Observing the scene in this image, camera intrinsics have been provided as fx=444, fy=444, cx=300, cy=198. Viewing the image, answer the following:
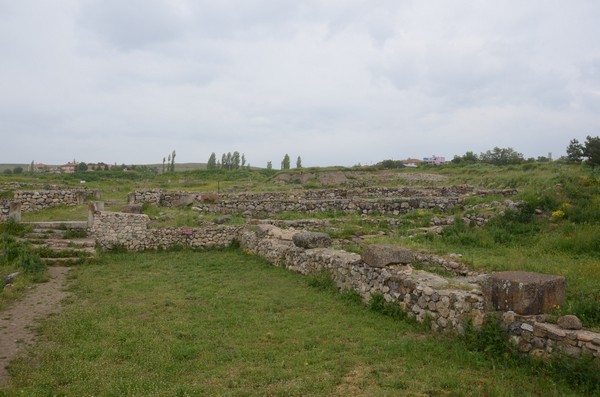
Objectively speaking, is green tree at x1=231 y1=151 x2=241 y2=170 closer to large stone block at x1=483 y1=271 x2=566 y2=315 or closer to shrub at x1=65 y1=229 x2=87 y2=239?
shrub at x1=65 y1=229 x2=87 y2=239

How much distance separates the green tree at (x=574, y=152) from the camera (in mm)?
34859

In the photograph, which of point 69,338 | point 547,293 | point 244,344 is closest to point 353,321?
point 244,344

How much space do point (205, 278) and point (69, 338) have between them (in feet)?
16.7

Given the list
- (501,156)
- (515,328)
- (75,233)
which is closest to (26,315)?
(75,233)

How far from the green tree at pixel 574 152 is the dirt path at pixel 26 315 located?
3621cm

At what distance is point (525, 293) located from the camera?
670cm

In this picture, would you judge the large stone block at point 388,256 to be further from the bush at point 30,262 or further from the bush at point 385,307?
the bush at point 30,262

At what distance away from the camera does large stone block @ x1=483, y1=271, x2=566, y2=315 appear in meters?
6.71

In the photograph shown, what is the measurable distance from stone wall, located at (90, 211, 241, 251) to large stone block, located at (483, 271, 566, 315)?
13007 millimetres

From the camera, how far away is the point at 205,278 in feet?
43.5

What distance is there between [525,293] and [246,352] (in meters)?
4.54

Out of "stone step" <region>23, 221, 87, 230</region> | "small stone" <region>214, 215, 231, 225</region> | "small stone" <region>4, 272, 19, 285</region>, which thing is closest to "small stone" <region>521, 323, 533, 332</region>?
"small stone" <region>4, 272, 19, 285</region>

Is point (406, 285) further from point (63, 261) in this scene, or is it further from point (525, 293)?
point (63, 261)

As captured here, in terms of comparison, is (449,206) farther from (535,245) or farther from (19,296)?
(19,296)
